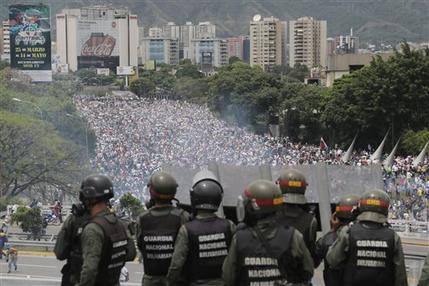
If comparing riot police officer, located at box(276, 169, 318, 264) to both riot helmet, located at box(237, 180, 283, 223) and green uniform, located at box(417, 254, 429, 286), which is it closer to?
riot helmet, located at box(237, 180, 283, 223)

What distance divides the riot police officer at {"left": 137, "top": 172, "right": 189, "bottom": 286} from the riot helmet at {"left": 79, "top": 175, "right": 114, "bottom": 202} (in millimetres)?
453

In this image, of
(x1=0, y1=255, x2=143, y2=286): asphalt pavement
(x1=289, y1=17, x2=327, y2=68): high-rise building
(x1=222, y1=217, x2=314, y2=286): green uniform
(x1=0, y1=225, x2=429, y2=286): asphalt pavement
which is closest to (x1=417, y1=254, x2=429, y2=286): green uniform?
(x1=222, y1=217, x2=314, y2=286): green uniform

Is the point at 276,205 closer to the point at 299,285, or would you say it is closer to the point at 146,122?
the point at 299,285

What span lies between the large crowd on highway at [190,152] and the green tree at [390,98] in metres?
1.85

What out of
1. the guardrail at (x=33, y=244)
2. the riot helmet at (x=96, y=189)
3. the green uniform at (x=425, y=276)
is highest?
the riot helmet at (x=96, y=189)

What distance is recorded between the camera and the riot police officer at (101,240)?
5312 millimetres

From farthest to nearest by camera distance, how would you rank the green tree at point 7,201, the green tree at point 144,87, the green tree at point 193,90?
1. the green tree at point 144,87
2. the green tree at point 193,90
3. the green tree at point 7,201

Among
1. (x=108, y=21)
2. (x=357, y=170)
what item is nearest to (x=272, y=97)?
(x=357, y=170)

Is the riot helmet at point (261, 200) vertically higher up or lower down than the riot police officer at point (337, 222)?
higher up

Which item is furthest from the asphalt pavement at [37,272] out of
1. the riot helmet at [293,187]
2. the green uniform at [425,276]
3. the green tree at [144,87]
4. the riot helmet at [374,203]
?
the green tree at [144,87]

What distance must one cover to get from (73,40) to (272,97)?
93.2m

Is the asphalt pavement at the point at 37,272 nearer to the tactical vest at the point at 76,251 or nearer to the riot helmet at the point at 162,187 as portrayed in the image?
the riot helmet at the point at 162,187

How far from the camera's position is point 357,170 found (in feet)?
22.5

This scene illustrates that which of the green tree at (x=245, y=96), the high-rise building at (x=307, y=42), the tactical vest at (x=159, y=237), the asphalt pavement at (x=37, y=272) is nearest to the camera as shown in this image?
the tactical vest at (x=159, y=237)
